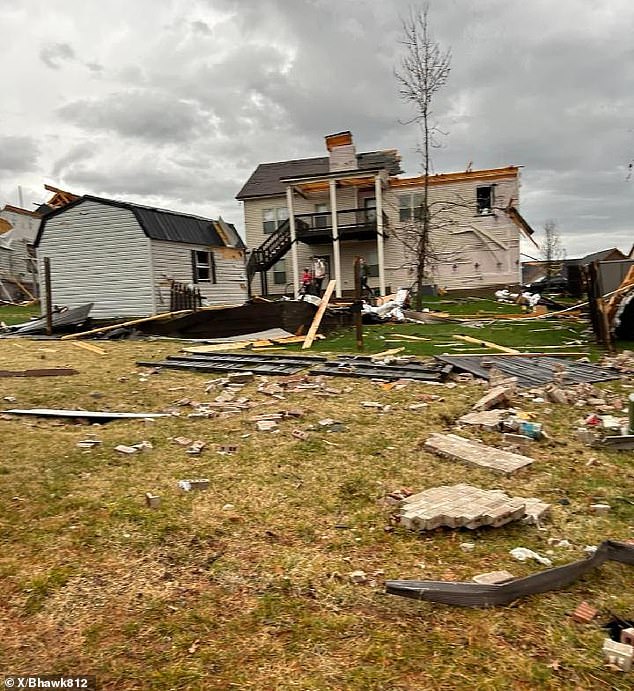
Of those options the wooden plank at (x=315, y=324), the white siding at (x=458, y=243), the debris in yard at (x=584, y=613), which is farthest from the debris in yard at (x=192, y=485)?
the white siding at (x=458, y=243)

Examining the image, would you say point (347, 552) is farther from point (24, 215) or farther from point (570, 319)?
point (24, 215)

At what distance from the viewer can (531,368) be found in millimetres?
8172

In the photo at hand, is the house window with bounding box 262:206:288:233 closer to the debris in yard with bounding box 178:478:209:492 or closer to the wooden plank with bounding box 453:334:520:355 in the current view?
the wooden plank with bounding box 453:334:520:355

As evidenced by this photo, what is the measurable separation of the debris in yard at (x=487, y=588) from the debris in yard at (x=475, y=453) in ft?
4.89

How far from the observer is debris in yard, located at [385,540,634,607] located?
97.2 inches

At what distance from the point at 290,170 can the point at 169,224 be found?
13.6 m

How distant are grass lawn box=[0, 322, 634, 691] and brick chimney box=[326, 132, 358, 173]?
23.9 metres

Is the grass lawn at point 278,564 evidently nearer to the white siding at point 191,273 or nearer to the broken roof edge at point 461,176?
the white siding at point 191,273

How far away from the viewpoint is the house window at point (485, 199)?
86.7 feet

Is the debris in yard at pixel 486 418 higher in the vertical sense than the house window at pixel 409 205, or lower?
lower

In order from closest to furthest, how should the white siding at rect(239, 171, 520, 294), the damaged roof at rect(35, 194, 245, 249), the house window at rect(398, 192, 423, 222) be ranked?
the damaged roof at rect(35, 194, 245, 249), the white siding at rect(239, 171, 520, 294), the house window at rect(398, 192, 423, 222)

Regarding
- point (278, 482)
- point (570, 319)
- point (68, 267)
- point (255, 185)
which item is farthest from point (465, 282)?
point (278, 482)

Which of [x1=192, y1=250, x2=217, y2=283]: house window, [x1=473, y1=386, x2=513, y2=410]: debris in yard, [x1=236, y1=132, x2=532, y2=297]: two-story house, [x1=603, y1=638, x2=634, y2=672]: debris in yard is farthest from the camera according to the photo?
[x1=236, y1=132, x2=532, y2=297]: two-story house

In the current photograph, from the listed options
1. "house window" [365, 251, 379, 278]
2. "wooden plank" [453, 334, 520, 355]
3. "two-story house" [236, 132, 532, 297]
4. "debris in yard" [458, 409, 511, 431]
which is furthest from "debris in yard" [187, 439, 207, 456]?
"house window" [365, 251, 379, 278]
